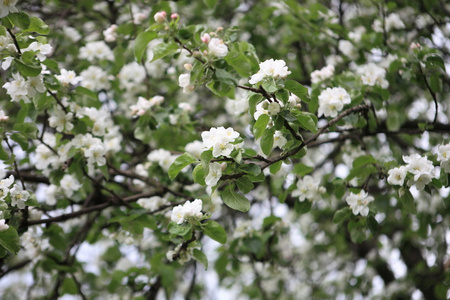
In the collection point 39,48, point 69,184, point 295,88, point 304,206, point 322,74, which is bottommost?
point 69,184

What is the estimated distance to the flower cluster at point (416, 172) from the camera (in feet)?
6.30

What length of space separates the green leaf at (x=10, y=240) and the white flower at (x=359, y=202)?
163 centimetres

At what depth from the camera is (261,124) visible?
1.73 metres

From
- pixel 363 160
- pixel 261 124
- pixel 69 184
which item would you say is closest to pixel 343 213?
pixel 363 160

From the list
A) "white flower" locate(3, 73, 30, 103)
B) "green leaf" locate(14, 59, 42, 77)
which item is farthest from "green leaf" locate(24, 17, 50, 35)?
"white flower" locate(3, 73, 30, 103)

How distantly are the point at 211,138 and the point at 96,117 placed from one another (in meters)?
1.18

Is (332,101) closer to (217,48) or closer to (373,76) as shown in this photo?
(373,76)

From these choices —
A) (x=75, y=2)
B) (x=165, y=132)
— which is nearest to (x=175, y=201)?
(x=165, y=132)

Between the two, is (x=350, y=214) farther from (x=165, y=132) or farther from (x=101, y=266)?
(x=101, y=266)

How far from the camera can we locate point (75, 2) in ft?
12.2

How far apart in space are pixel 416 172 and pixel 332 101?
0.57 meters

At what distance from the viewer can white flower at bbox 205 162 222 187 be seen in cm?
170

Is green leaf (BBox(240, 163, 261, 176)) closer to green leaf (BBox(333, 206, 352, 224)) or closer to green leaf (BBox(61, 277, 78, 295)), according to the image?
green leaf (BBox(333, 206, 352, 224))

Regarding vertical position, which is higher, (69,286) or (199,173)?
(199,173)
